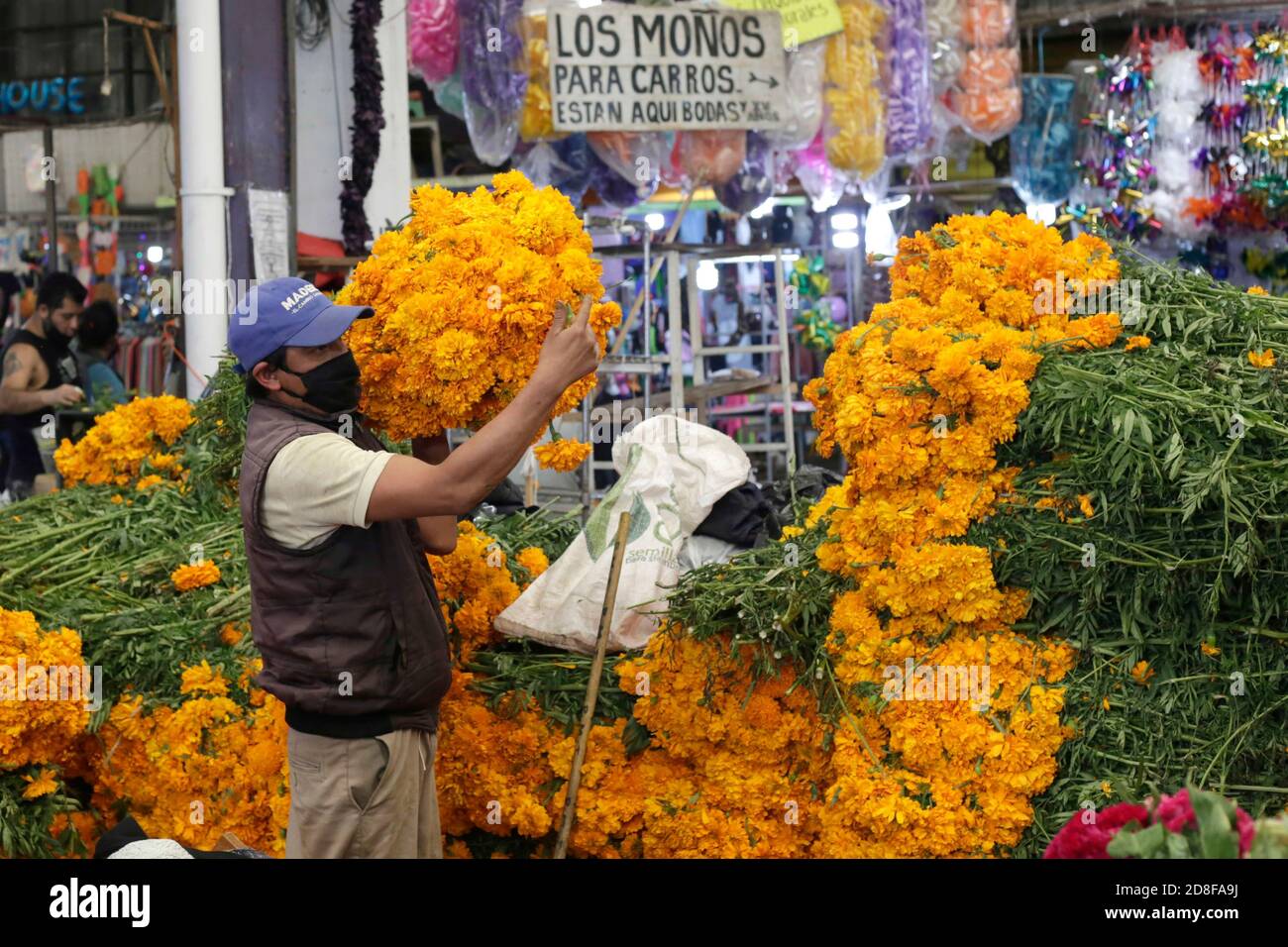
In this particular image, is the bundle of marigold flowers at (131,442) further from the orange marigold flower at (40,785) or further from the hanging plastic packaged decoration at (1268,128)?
the hanging plastic packaged decoration at (1268,128)

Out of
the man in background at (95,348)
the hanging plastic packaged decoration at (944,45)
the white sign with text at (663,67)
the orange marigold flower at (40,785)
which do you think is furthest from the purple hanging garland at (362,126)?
the orange marigold flower at (40,785)

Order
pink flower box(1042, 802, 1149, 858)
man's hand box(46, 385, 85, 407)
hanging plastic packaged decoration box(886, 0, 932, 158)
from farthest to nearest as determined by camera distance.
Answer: hanging plastic packaged decoration box(886, 0, 932, 158) → man's hand box(46, 385, 85, 407) → pink flower box(1042, 802, 1149, 858)

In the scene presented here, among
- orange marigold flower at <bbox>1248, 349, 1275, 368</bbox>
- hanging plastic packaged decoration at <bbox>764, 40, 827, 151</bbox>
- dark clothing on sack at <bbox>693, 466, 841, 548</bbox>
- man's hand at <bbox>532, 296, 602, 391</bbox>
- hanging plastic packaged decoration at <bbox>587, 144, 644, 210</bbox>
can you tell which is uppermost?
hanging plastic packaged decoration at <bbox>764, 40, 827, 151</bbox>

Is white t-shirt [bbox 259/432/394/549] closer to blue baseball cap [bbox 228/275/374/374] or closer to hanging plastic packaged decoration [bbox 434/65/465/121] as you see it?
blue baseball cap [bbox 228/275/374/374]

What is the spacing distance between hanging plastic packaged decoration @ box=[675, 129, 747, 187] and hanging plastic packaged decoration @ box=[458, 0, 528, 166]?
106 cm

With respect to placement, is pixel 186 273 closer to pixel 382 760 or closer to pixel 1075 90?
pixel 382 760

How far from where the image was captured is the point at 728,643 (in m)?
4.49

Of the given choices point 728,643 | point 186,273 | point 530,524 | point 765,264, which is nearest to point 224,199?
point 186,273

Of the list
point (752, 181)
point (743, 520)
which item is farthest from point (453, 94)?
point (743, 520)

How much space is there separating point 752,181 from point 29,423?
463 cm

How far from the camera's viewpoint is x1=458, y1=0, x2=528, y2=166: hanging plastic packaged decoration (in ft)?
29.1

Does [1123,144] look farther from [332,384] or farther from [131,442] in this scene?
[332,384]

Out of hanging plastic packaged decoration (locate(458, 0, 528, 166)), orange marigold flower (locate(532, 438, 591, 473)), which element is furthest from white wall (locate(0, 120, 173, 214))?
orange marigold flower (locate(532, 438, 591, 473))
